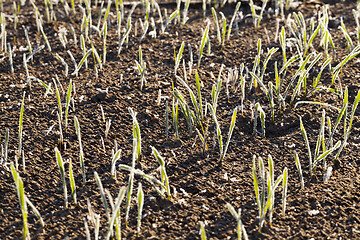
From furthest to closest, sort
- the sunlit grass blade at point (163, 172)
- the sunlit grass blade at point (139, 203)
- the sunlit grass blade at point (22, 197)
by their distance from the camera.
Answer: the sunlit grass blade at point (163, 172) < the sunlit grass blade at point (139, 203) < the sunlit grass blade at point (22, 197)

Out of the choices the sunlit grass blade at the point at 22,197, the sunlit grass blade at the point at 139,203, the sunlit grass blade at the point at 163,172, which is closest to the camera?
the sunlit grass blade at the point at 22,197

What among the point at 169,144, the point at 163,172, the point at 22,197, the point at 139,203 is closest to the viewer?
the point at 22,197

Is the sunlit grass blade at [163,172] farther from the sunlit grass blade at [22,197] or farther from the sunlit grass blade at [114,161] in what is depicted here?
the sunlit grass blade at [22,197]

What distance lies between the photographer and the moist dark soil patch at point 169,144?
5.65 ft

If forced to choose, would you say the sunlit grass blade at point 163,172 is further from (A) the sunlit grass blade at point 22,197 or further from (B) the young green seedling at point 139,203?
(A) the sunlit grass blade at point 22,197

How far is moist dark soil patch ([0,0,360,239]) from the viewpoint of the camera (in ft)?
5.65

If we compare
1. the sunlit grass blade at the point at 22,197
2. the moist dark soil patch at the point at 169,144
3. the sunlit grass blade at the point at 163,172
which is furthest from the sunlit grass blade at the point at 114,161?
the sunlit grass blade at the point at 22,197

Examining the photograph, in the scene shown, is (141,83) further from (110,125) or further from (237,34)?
(237,34)

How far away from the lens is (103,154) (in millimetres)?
2037

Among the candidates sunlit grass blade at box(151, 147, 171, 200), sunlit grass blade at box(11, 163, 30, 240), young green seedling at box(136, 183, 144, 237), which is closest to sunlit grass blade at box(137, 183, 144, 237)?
young green seedling at box(136, 183, 144, 237)

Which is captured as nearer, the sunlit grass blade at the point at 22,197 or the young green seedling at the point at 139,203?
the sunlit grass blade at the point at 22,197

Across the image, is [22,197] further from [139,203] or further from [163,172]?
[163,172]

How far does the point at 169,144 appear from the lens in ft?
6.86

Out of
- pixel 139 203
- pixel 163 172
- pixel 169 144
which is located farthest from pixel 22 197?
pixel 169 144
